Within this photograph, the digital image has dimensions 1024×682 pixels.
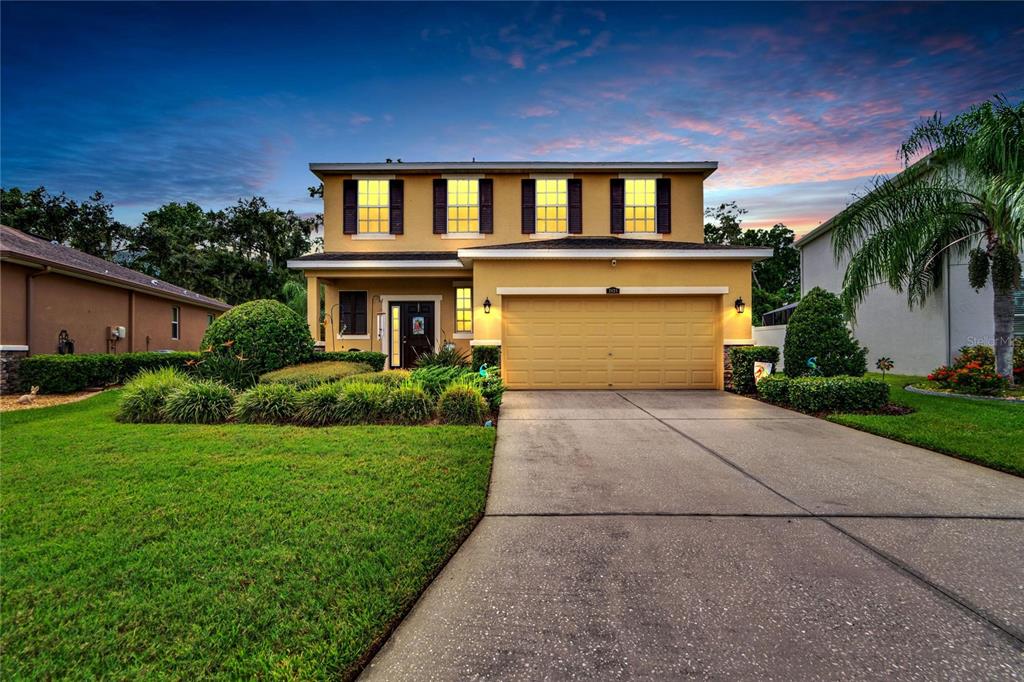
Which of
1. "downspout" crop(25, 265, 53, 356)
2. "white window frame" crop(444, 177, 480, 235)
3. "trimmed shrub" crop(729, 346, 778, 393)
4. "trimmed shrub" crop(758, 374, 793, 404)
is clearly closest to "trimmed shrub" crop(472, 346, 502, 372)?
"white window frame" crop(444, 177, 480, 235)

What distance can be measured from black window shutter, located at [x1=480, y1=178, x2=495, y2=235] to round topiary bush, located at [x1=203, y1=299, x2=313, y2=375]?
657 centimetres

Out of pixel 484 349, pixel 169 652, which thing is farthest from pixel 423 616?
pixel 484 349

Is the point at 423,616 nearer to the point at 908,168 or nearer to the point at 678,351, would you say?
the point at 678,351

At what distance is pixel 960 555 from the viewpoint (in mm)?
2934

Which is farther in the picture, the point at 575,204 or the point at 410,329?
the point at 575,204

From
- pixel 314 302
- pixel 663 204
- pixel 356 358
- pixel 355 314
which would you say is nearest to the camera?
pixel 356 358

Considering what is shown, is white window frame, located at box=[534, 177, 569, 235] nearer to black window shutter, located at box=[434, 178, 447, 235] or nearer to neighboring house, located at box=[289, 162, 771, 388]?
neighboring house, located at box=[289, 162, 771, 388]

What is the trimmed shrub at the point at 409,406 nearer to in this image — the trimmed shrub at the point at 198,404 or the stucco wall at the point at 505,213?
the trimmed shrub at the point at 198,404

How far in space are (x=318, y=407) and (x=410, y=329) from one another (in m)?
7.20

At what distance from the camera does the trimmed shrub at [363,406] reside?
7105mm

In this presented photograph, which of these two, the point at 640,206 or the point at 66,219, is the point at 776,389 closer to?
the point at 640,206

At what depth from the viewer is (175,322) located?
61.6 ft

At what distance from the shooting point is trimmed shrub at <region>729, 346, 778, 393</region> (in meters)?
10.4

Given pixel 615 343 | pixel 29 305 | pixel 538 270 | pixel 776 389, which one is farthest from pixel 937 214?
pixel 29 305
